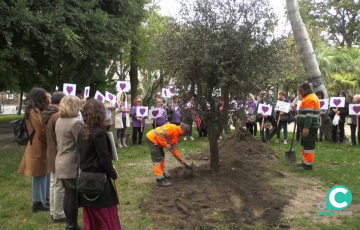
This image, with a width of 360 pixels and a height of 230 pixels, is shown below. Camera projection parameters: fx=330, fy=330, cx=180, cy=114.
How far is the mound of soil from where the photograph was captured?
502 cm

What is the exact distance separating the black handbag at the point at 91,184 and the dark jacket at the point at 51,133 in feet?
4.53

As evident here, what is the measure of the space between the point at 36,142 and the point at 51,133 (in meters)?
0.61

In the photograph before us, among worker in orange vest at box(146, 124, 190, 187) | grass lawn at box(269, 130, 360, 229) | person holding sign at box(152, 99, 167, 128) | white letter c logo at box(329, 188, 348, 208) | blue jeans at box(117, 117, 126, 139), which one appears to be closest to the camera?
grass lawn at box(269, 130, 360, 229)

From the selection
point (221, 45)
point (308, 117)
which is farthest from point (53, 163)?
point (308, 117)

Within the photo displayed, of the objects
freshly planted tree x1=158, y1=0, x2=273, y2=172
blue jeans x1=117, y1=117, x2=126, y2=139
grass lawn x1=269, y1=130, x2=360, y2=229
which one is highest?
freshly planted tree x1=158, y1=0, x2=273, y2=172

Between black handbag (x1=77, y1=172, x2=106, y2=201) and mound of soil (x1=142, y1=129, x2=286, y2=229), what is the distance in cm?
156

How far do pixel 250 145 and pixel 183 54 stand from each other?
4.95 metres

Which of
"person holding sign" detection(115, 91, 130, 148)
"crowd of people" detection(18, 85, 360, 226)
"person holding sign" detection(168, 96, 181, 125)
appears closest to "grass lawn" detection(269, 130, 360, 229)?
"crowd of people" detection(18, 85, 360, 226)

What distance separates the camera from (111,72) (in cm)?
2431

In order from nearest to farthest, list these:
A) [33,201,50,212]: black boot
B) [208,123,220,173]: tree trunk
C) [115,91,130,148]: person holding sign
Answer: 1. [33,201,50,212]: black boot
2. [208,123,220,173]: tree trunk
3. [115,91,130,148]: person holding sign

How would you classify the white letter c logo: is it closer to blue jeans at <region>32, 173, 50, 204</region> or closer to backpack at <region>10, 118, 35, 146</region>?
blue jeans at <region>32, 173, 50, 204</region>

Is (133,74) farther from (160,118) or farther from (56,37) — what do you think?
(56,37)

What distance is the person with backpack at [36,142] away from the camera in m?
5.24

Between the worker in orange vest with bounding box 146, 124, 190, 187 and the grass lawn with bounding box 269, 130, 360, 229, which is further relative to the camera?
the worker in orange vest with bounding box 146, 124, 190, 187
